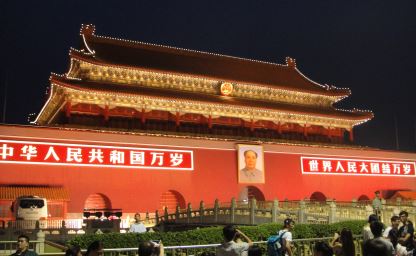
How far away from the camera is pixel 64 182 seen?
2117 cm

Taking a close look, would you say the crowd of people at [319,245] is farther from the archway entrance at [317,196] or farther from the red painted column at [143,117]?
the archway entrance at [317,196]

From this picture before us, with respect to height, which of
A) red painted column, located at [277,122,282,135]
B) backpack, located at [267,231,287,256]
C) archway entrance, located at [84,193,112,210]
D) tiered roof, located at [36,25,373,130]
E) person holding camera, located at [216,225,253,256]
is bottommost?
backpack, located at [267,231,287,256]

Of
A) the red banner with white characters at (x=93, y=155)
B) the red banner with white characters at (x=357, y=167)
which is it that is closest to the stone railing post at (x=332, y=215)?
the red banner with white characters at (x=93, y=155)

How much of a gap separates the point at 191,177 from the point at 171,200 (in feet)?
5.25

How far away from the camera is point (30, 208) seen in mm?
18688

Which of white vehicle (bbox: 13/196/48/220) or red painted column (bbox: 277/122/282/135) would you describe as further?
red painted column (bbox: 277/122/282/135)

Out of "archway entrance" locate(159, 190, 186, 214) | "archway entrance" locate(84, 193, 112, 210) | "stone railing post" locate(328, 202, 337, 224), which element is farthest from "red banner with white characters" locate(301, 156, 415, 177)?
"archway entrance" locate(84, 193, 112, 210)

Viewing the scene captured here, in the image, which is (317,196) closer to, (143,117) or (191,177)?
(191,177)

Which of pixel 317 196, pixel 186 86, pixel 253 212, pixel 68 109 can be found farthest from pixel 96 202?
pixel 317 196

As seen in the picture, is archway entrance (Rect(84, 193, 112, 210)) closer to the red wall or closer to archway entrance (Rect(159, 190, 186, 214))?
the red wall

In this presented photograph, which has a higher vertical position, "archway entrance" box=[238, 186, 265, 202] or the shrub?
"archway entrance" box=[238, 186, 265, 202]

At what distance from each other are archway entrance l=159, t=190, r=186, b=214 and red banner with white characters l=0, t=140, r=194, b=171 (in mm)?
1412

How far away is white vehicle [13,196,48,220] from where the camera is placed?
61.0 feet

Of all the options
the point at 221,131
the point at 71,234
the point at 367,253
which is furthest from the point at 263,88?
the point at 367,253
